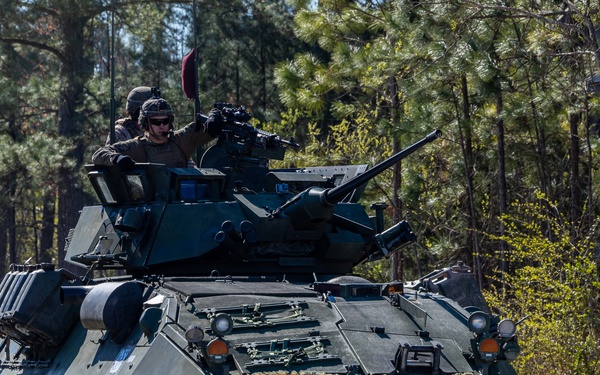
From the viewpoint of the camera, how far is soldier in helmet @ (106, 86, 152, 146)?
50.2 ft

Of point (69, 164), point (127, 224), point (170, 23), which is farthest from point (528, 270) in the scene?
point (170, 23)

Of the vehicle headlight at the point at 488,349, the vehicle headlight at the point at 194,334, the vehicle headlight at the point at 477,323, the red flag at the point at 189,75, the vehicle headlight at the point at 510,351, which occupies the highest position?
the red flag at the point at 189,75

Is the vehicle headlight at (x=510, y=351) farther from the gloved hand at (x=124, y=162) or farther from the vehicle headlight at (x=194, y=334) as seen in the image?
the gloved hand at (x=124, y=162)

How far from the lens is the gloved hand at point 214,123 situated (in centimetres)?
1416

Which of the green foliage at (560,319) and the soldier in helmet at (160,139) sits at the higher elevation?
the soldier in helmet at (160,139)

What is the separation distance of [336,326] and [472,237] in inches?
528

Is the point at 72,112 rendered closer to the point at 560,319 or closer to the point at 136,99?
the point at 136,99

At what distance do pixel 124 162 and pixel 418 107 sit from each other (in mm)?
10330

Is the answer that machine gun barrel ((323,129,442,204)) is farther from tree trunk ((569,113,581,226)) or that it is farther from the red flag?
tree trunk ((569,113,581,226))

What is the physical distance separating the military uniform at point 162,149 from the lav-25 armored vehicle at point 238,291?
245mm

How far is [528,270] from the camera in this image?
55.6ft

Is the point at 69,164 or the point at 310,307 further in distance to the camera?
the point at 69,164

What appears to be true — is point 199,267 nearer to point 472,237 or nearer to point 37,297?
point 37,297

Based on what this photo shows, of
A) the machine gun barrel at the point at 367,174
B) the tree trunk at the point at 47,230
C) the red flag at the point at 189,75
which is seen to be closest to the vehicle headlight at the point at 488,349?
the machine gun barrel at the point at 367,174
